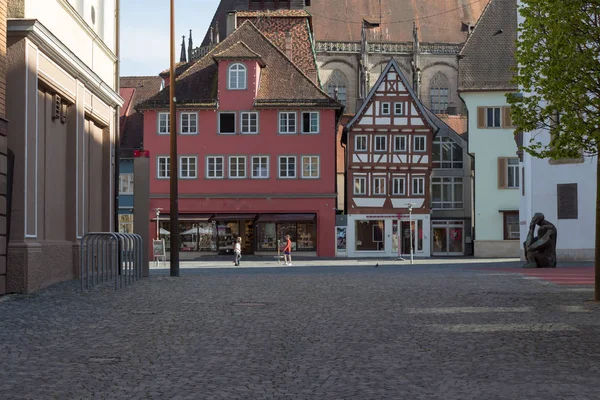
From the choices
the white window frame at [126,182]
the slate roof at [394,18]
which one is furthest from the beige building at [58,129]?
the slate roof at [394,18]

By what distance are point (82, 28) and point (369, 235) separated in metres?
37.1

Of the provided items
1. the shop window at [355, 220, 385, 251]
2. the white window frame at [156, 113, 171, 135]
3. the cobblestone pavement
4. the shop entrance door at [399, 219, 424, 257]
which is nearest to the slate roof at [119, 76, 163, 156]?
Answer: the white window frame at [156, 113, 171, 135]

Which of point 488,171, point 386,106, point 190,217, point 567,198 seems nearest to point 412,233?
point 488,171

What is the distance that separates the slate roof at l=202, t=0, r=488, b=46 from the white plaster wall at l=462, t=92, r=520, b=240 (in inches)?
1246

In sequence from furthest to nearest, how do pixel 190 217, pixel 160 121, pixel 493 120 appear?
1. pixel 493 120
2. pixel 160 121
3. pixel 190 217

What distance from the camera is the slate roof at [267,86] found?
57812mm

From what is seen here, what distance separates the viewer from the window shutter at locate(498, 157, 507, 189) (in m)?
59.3

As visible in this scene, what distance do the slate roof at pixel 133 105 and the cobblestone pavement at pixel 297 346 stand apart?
47.1 m

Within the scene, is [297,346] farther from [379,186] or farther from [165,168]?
[379,186]

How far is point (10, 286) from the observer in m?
17.5

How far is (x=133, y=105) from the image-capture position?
68.4m

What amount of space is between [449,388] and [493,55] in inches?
2143

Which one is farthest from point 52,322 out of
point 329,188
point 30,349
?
point 329,188

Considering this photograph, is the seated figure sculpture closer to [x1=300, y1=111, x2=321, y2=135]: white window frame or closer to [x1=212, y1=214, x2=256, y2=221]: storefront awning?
[x1=212, y1=214, x2=256, y2=221]: storefront awning
